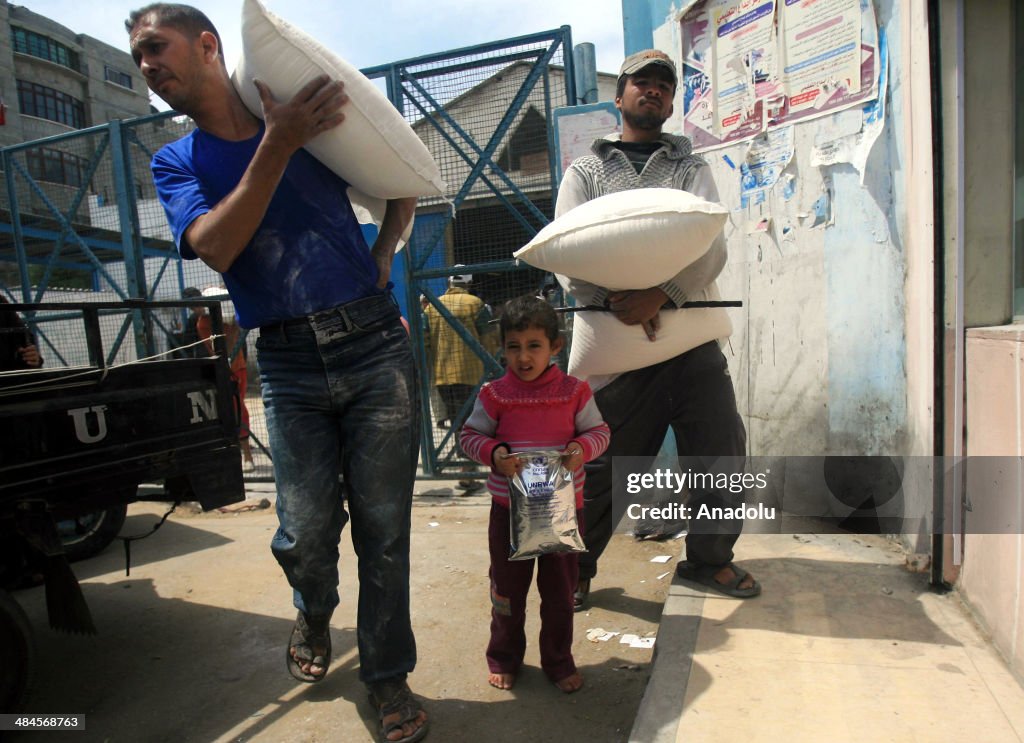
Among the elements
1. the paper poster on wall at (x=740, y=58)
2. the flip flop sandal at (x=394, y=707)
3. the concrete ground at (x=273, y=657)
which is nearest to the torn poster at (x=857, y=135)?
the paper poster on wall at (x=740, y=58)

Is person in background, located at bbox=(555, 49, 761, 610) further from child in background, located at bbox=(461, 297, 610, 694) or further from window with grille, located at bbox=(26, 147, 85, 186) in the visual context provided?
window with grille, located at bbox=(26, 147, 85, 186)

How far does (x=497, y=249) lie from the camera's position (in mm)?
5188

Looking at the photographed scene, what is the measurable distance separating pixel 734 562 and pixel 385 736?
1.58 metres

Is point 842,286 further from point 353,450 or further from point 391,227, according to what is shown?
point 353,450

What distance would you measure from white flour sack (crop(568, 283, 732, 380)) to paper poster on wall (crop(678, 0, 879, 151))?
133 cm

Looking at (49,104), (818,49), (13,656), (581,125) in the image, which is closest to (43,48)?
(49,104)

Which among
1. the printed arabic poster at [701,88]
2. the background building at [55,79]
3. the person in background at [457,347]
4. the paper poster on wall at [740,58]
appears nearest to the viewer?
the paper poster on wall at [740,58]

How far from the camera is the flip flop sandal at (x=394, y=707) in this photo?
2055 millimetres

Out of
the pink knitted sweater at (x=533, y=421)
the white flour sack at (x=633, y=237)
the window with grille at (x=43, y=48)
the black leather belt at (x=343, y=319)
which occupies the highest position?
the window with grille at (x=43, y=48)

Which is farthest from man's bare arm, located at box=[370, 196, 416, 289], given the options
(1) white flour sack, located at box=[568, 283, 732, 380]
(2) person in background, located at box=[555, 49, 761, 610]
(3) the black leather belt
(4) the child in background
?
(1) white flour sack, located at box=[568, 283, 732, 380]

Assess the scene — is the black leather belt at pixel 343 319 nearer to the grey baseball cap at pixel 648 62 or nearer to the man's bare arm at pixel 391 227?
the man's bare arm at pixel 391 227

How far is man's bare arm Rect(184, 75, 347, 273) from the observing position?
172 cm

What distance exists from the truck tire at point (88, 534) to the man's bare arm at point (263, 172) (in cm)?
302

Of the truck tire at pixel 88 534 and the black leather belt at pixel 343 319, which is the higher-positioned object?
the black leather belt at pixel 343 319
